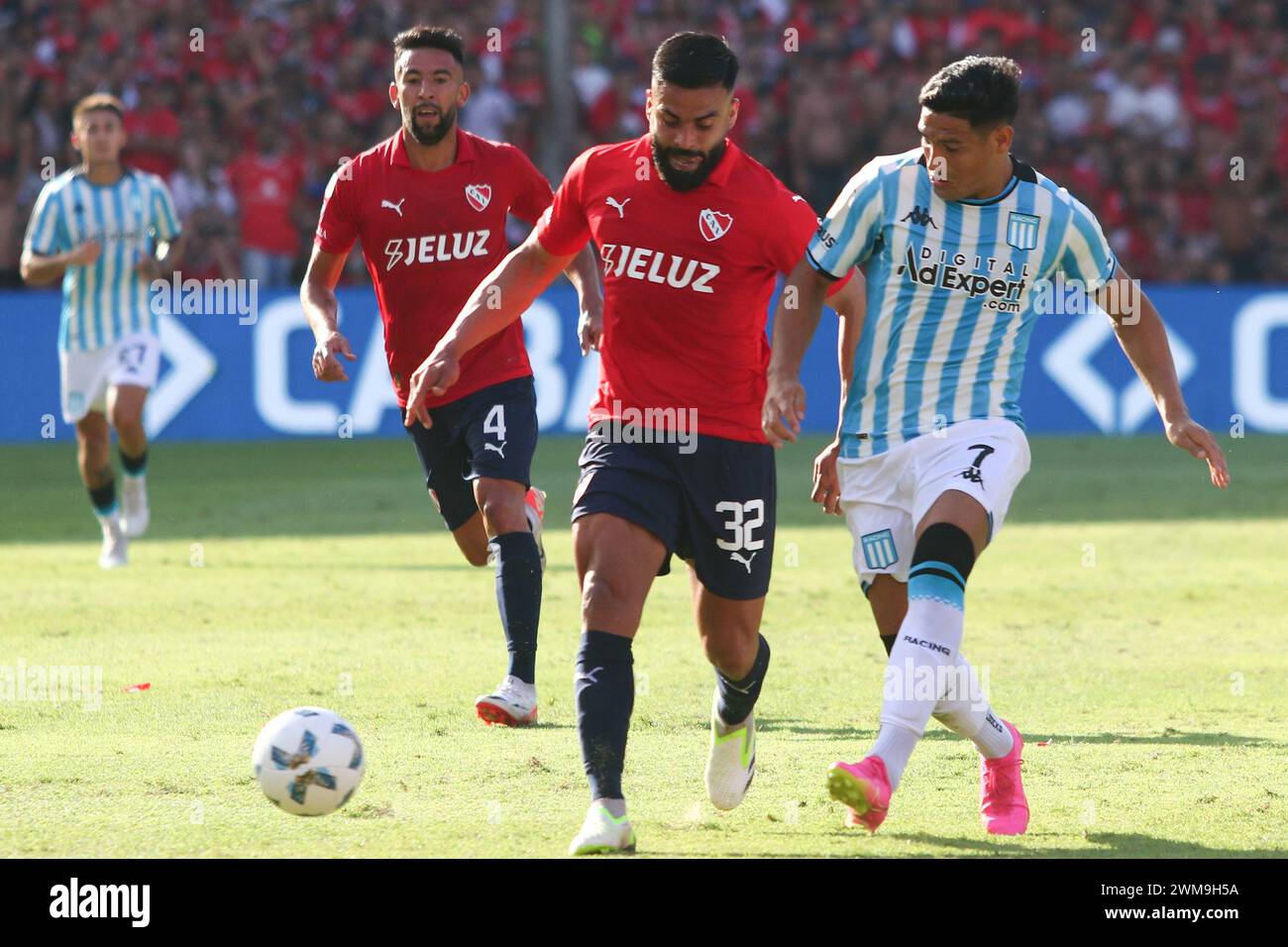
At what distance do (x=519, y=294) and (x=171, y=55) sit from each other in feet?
50.8

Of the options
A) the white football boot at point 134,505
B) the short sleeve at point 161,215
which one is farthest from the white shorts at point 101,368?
the short sleeve at point 161,215

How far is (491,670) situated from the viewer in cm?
790

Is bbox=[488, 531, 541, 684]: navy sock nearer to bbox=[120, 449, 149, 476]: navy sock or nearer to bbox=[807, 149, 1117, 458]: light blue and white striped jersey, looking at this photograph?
bbox=[807, 149, 1117, 458]: light blue and white striped jersey

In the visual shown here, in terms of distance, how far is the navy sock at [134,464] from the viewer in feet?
38.6

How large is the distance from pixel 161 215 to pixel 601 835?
26.3 ft

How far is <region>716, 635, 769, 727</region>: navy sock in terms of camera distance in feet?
18.5

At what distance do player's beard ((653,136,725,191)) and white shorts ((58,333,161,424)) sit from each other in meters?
6.93

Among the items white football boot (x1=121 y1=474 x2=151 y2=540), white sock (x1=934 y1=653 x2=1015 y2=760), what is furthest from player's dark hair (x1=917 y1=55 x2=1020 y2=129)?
white football boot (x1=121 y1=474 x2=151 y2=540)

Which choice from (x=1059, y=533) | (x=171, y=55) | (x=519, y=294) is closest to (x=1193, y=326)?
(x=1059, y=533)

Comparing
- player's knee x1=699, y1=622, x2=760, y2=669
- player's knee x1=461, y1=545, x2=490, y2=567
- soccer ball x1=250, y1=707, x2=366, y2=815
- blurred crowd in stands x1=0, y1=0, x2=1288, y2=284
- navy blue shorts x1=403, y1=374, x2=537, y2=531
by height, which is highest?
blurred crowd in stands x1=0, y1=0, x2=1288, y2=284

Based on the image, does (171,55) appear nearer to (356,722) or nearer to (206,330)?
(206,330)

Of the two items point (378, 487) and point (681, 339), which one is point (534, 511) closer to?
point (681, 339)

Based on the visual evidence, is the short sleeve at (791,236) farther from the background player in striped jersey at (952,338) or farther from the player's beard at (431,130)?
the player's beard at (431,130)

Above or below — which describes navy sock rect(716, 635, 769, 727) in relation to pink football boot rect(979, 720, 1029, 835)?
above
